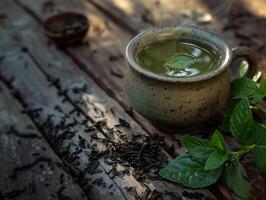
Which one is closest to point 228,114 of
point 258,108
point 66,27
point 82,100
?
point 258,108

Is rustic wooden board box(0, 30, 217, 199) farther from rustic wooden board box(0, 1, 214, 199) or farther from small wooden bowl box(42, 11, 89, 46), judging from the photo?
small wooden bowl box(42, 11, 89, 46)

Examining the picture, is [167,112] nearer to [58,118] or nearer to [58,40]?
[58,118]

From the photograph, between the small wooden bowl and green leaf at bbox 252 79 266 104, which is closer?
green leaf at bbox 252 79 266 104

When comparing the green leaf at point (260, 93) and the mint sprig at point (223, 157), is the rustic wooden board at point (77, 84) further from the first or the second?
the green leaf at point (260, 93)

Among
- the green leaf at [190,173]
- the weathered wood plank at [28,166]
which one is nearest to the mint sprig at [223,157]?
the green leaf at [190,173]

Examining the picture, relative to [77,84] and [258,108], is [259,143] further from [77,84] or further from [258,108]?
[77,84]

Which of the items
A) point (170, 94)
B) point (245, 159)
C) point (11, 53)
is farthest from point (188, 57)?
point (11, 53)

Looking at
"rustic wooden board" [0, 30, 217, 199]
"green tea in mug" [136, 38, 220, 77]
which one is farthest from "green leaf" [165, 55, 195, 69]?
"rustic wooden board" [0, 30, 217, 199]
